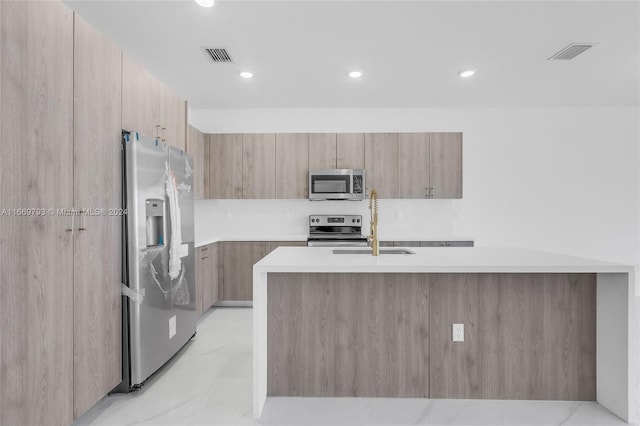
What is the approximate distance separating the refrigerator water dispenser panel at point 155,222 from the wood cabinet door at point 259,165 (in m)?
1.92

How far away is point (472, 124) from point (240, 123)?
10.3 ft

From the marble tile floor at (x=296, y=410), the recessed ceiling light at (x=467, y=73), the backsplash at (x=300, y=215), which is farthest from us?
the backsplash at (x=300, y=215)

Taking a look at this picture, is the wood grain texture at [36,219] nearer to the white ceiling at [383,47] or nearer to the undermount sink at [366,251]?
the white ceiling at [383,47]

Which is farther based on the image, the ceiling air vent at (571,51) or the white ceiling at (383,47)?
the ceiling air vent at (571,51)

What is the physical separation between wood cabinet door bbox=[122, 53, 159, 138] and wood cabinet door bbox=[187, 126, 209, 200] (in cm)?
132

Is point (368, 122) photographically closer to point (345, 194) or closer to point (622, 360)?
point (345, 194)

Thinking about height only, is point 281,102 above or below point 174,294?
above

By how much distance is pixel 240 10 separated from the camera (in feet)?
7.89

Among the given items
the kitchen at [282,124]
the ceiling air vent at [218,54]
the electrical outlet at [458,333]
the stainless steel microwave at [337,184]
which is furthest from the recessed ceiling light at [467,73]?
the electrical outlet at [458,333]

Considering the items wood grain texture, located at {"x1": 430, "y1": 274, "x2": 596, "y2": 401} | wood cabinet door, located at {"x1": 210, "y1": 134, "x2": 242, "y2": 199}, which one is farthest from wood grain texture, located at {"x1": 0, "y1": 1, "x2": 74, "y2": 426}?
wood cabinet door, located at {"x1": 210, "y1": 134, "x2": 242, "y2": 199}

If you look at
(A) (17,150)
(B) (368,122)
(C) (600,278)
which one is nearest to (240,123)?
(B) (368,122)

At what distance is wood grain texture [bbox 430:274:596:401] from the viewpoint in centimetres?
212

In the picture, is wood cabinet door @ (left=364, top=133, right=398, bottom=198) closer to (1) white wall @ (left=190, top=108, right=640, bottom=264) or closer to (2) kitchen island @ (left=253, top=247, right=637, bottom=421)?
Answer: (1) white wall @ (left=190, top=108, right=640, bottom=264)

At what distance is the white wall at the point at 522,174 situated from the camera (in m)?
4.69
